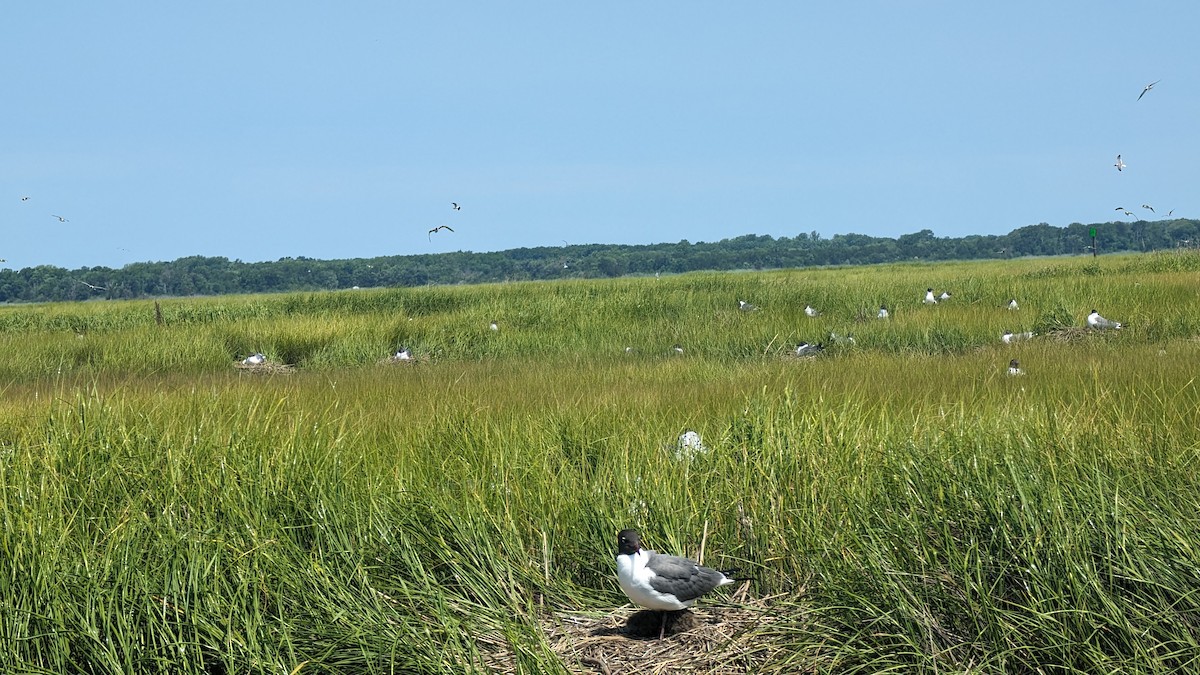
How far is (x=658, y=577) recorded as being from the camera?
11.7 feet

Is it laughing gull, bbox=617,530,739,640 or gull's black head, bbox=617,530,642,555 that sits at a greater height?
gull's black head, bbox=617,530,642,555

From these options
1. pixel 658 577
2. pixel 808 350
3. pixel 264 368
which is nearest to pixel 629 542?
pixel 658 577

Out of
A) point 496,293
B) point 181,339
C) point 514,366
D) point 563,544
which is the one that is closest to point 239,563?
point 563,544

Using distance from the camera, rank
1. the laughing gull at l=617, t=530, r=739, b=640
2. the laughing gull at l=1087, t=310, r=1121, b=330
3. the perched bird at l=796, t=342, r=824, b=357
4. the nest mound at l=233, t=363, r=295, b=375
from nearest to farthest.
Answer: the laughing gull at l=617, t=530, r=739, b=640
the perched bird at l=796, t=342, r=824, b=357
the laughing gull at l=1087, t=310, r=1121, b=330
the nest mound at l=233, t=363, r=295, b=375

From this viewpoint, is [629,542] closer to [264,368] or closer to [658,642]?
[658,642]

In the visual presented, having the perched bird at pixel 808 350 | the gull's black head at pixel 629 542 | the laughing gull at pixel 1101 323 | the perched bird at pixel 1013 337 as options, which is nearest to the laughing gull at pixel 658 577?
the gull's black head at pixel 629 542

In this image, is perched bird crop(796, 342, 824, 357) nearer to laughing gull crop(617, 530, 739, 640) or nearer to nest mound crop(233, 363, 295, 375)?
nest mound crop(233, 363, 295, 375)

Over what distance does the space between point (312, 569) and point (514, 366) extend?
903 cm

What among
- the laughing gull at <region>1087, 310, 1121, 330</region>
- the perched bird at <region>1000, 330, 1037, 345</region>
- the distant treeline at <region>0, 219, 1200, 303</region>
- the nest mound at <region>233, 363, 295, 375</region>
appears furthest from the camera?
the distant treeline at <region>0, 219, 1200, 303</region>

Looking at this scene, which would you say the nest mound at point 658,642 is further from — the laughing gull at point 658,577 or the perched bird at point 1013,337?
the perched bird at point 1013,337

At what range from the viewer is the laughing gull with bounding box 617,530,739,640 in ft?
11.6

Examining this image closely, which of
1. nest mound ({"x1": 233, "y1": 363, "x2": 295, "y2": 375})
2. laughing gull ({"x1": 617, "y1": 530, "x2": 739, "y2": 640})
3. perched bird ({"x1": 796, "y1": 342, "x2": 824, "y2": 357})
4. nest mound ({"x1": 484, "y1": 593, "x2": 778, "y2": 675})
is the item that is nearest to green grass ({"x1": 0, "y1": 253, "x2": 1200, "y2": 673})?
nest mound ({"x1": 484, "y1": 593, "x2": 778, "y2": 675})

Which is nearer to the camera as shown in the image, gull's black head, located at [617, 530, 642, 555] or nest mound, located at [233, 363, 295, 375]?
gull's black head, located at [617, 530, 642, 555]

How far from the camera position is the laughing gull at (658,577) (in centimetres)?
354
